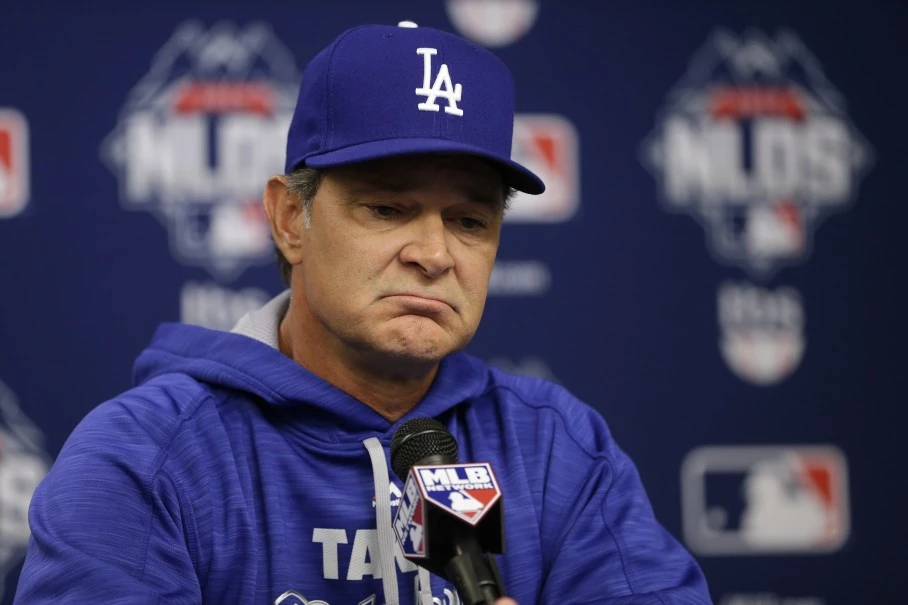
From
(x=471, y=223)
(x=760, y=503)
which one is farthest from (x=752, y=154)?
(x=471, y=223)

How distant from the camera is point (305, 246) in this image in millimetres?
1187

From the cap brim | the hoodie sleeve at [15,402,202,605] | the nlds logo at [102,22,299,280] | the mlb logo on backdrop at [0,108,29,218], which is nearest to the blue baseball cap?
the cap brim

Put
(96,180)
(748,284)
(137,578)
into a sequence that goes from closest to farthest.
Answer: (137,578)
(96,180)
(748,284)

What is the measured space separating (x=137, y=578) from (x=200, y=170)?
47.8 inches

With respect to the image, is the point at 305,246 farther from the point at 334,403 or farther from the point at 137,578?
the point at 137,578

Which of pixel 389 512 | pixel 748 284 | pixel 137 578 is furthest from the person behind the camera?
pixel 748 284

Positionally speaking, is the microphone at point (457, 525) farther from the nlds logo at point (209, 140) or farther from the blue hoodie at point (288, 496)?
the nlds logo at point (209, 140)

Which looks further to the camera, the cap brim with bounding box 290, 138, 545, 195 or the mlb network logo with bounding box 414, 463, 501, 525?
the cap brim with bounding box 290, 138, 545, 195

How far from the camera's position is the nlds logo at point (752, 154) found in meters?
2.17

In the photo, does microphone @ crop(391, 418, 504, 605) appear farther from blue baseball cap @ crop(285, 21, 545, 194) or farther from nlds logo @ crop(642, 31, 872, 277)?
nlds logo @ crop(642, 31, 872, 277)

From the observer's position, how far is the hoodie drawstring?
1.09 m

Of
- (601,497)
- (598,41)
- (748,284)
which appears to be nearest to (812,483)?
(748,284)

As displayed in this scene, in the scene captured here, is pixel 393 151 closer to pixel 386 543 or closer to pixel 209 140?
pixel 386 543

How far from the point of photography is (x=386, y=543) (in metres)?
1.10
